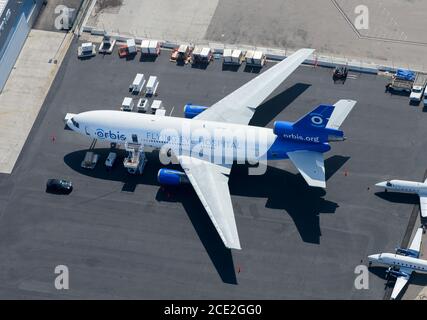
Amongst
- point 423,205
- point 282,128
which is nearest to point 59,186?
point 282,128

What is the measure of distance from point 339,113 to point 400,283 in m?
25.7

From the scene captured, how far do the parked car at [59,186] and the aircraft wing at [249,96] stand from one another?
72.3ft

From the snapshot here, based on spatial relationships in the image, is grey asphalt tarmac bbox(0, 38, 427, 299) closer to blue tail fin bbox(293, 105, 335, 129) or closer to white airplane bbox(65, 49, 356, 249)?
white airplane bbox(65, 49, 356, 249)

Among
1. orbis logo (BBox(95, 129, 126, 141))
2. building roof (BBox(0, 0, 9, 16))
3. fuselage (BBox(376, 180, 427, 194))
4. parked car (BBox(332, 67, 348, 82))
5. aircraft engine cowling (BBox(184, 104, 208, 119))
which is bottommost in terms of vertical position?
orbis logo (BBox(95, 129, 126, 141))

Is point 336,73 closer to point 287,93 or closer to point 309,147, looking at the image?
point 287,93

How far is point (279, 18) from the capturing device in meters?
133

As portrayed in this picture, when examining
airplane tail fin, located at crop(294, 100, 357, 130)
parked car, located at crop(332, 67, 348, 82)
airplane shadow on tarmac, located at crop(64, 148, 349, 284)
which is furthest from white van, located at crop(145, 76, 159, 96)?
parked car, located at crop(332, 67, 348, 82)

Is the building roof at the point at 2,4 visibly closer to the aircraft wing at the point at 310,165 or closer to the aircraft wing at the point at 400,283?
the aircraft wing at the point at 310,165

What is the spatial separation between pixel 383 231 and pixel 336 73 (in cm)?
3172

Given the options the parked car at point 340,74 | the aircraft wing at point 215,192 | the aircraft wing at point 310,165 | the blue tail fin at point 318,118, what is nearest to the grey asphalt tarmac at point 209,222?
the parked car at point 340,74

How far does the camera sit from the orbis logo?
111 metres

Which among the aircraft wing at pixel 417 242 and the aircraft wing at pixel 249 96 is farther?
the aircraft wing at pixel 249 96

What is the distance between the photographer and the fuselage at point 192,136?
349 ft

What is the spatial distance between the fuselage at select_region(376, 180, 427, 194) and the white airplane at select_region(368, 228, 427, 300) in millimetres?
9379
